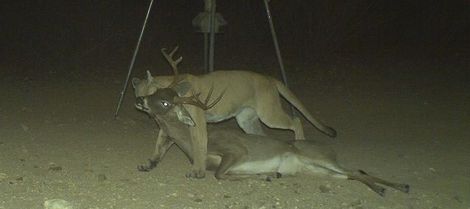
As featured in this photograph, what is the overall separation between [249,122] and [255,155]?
106 centimetres

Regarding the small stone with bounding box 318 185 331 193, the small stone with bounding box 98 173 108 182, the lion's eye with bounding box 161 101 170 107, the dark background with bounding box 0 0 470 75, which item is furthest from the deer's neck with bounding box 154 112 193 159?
the dark background with bounding box 0 0 470 75

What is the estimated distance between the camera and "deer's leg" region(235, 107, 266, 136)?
846cm

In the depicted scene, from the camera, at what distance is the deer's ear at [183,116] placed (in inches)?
285

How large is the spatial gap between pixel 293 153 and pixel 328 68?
967 cm

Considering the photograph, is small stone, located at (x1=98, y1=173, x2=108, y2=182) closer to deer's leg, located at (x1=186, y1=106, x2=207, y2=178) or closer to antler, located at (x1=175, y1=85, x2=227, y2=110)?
deer's leg, located at (x1=186, y1=106, x2=207, y2=178)

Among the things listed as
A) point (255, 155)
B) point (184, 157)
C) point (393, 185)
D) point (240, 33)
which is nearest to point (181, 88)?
point (255, 155)

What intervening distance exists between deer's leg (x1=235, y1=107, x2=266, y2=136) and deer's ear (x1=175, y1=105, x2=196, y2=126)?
1195mm

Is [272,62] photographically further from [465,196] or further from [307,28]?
[465,196]

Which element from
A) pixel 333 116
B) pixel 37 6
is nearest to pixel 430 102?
pixel 333 116

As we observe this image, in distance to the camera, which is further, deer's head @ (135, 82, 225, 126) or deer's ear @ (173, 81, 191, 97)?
deer's ear @ (173, 81, 191, 97)

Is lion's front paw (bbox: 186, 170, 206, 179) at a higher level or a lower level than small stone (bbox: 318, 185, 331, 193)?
lower

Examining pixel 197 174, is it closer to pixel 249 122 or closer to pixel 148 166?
pixel 148 166

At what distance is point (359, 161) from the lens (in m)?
8.48

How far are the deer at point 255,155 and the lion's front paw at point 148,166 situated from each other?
0.31 metres
